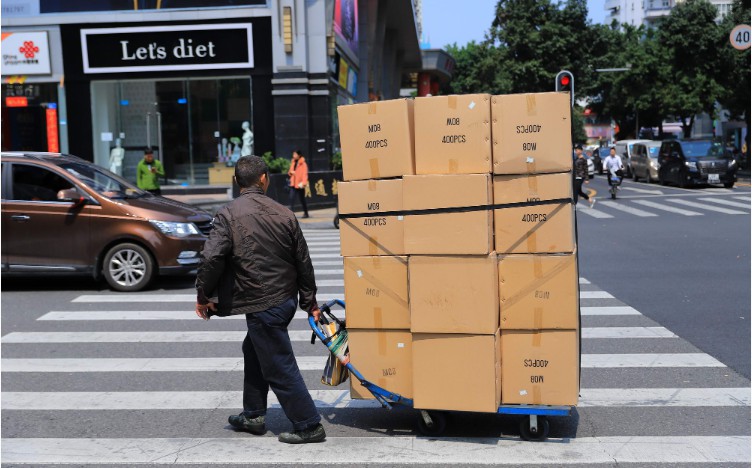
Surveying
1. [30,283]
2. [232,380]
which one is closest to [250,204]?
[232,380]

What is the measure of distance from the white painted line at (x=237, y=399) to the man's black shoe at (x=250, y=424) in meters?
0.58

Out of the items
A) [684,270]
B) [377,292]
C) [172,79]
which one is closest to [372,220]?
[377,292]

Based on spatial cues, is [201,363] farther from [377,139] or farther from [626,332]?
[626,332]

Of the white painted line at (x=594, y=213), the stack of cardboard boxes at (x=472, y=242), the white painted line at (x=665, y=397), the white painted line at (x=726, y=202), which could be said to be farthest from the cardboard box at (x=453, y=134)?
the white painted line at (x=726, y=202)

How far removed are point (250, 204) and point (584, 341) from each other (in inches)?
163

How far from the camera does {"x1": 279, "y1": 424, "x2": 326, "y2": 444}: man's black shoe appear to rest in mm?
5383

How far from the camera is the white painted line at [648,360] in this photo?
7.25 m

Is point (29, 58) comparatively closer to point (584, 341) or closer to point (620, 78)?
point (584, 341)

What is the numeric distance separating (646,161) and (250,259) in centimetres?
3599

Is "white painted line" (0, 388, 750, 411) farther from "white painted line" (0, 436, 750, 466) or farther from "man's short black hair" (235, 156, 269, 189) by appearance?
"man's short black hair" (235, 156, 269, 189)

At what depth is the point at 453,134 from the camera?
17.0 ft

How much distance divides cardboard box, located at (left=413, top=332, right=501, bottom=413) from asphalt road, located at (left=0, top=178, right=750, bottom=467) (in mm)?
278

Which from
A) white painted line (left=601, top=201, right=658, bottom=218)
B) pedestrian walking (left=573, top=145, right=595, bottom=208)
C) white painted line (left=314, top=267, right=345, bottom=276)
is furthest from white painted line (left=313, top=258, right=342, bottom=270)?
white painted line (left=601, top=201, right=658, bottom=218)

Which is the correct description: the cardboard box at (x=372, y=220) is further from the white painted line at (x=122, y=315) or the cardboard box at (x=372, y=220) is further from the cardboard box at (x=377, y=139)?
the white painted line at (x=122, y=315)
